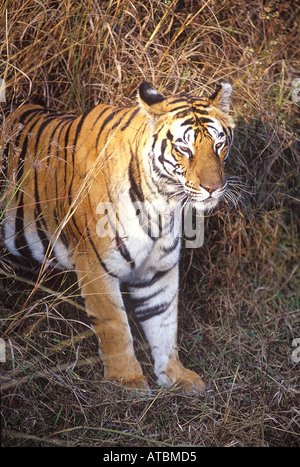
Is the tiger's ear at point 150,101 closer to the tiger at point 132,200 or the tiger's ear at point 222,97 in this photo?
the tiger at point 132,200

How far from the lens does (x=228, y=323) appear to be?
3625mm

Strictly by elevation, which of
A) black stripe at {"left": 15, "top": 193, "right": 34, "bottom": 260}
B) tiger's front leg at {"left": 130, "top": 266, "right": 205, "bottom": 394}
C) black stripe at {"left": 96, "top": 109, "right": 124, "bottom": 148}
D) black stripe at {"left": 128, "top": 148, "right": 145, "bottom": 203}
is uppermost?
black stripe at {"left": 96, "top": 109, "right": 124, "bottom": 148}

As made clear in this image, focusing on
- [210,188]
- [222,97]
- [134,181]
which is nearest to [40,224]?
[134,181]

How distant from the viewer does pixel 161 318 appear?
3230mm

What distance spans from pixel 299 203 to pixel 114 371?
2157 millimetres

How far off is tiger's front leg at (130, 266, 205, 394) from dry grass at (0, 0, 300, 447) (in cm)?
13

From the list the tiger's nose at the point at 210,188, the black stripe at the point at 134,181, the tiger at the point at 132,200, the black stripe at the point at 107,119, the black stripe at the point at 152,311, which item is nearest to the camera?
the tiger's nose at the point at 210,188

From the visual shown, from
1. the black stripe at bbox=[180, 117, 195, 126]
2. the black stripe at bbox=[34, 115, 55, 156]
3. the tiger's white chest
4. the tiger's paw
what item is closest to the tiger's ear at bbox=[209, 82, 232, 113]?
the black stripe at bbox=[180, 117, 195, 126]

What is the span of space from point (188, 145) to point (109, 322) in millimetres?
989

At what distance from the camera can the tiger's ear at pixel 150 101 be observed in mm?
2869

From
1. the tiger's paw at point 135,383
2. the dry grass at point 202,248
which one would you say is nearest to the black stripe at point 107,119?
the dry grass at point 202,248

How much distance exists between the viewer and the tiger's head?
109 inches

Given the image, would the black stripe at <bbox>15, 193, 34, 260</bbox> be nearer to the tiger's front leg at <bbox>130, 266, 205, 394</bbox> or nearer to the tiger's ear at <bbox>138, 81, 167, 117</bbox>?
the tiger's front leg at <bbox>130, 266, 205, 394</bbox>
